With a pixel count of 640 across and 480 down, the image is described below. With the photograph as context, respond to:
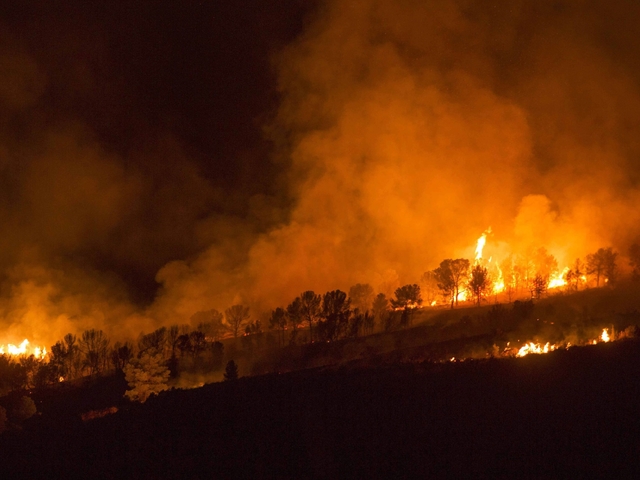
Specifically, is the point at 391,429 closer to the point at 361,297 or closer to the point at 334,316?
the point at 334,316

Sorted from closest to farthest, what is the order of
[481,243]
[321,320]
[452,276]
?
[321,320], [452,276], [481,243]

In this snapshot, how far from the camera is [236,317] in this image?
5275 cm

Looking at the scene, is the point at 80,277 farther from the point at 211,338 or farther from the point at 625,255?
the point at 625,255

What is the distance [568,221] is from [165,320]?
145 ft

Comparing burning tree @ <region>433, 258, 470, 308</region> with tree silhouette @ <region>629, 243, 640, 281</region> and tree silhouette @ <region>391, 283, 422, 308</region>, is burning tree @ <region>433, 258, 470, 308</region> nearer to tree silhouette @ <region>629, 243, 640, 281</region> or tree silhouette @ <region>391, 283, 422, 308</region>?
tree silhouette @ <region>391, 283, 422, 308</region>

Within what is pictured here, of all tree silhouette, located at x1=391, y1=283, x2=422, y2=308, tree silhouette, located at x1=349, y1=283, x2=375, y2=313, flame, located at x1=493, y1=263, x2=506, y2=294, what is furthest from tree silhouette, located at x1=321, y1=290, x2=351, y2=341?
flame, located at x1=493, y1=263, x2=506, y2=294

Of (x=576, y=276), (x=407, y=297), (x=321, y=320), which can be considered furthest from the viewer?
(x=576, y=276)

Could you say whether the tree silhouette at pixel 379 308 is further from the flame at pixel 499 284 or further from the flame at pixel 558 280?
the flame at pixel 558 280

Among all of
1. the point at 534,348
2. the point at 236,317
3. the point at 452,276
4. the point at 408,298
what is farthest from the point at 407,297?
the point at 534,348

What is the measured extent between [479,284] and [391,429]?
3342 centimetres

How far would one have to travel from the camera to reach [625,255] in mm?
56938

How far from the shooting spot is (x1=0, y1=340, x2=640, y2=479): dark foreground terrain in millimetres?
14797

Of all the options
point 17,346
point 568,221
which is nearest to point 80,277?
point 17,346

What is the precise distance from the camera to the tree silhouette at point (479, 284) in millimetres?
48694
